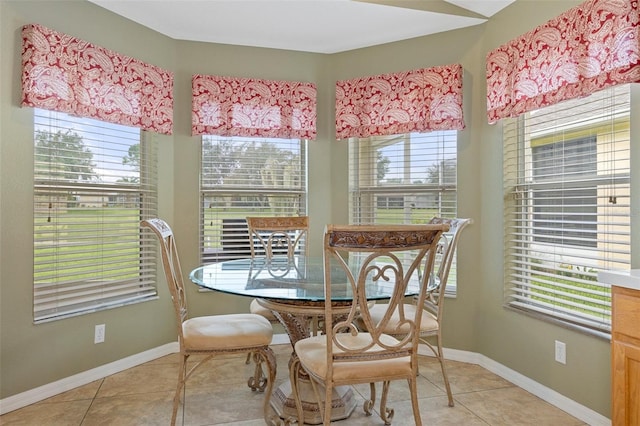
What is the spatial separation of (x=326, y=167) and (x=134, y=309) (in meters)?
1.97

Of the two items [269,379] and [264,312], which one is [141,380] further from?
[269,379]

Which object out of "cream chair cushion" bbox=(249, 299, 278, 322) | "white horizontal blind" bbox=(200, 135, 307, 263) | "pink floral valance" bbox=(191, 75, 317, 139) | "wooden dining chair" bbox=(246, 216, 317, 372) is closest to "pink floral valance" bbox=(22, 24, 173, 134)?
"pink floral valance" bbox=(191, 75, 317, 139)

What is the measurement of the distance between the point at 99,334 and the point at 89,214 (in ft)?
2.78

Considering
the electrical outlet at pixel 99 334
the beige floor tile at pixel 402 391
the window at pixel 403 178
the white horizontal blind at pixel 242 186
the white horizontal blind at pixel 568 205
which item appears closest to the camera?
the white horizontal blind at pixel 568 205

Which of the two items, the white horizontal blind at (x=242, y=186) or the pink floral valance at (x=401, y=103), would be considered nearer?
the pink floral valance at (x=401, y=103)

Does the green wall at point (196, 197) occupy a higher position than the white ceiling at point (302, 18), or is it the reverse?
the white ceiling at point (302, 18)

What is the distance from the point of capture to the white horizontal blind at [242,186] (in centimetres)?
346

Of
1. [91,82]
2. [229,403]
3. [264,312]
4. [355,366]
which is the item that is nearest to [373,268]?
[355,366]

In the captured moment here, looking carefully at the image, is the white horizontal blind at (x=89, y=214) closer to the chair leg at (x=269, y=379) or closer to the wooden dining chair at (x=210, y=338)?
the wooden dining chair at (x=210, y=338)

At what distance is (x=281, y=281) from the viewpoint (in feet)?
7.11

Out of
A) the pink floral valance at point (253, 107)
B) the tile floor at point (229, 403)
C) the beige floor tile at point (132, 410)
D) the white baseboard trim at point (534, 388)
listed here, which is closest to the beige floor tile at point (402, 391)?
the tile floor at point (229, 403)

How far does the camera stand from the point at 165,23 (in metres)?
3.10

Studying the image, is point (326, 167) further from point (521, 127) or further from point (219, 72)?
point (521, 127)

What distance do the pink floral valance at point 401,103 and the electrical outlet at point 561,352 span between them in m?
1.64
